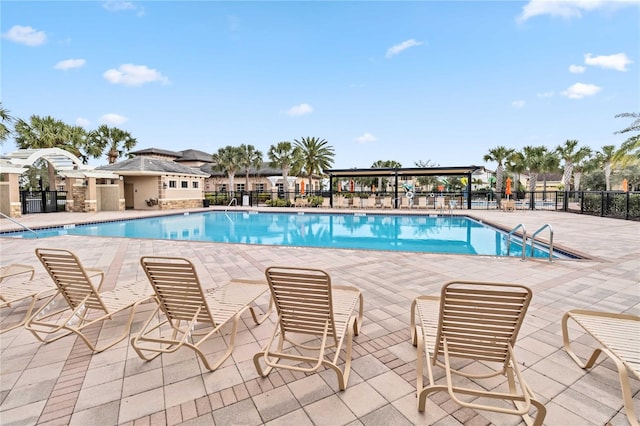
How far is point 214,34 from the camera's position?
19547 mm

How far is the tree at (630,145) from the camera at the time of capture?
411 inches

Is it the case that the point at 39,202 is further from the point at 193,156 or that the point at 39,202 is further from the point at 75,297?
the point at 75,297

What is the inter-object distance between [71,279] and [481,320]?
348 cm

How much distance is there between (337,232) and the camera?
1306cm

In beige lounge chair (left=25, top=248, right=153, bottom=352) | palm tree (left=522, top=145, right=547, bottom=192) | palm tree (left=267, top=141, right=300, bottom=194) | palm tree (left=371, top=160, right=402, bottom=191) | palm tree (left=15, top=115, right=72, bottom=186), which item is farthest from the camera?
palm tree (left=371, top=160, right=402, bottom=191)

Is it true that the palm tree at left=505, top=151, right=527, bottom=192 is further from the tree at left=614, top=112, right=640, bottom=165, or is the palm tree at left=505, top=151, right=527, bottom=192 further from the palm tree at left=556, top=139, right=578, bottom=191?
the tree at left=614, top=112, right=640, bottom=165

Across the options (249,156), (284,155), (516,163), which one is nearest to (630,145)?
(516,163)

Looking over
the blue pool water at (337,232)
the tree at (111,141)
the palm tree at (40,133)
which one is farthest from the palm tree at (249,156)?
the palm tree at (40,133)

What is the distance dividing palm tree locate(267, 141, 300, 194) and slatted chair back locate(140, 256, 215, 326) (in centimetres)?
2422

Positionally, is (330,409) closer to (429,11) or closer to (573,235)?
(573,235)

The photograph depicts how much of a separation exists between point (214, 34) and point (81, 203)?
43.8 feet

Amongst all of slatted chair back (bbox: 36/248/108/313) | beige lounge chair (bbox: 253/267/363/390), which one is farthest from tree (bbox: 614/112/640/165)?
slatted chair back (bbox: 36/248/108/313)

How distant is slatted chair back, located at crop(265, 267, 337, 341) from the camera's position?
2.15m

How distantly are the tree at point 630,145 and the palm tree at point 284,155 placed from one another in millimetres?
20805
